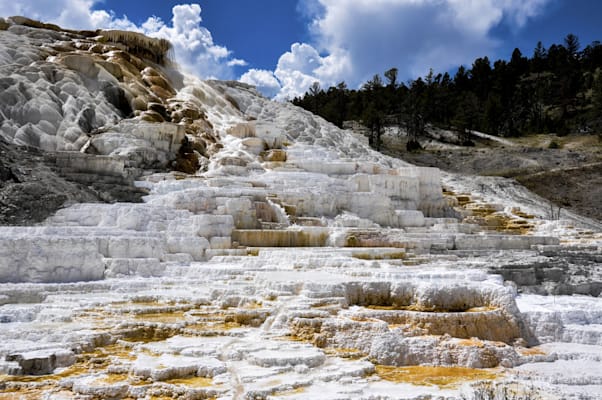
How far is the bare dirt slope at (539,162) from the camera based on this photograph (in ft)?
96.9

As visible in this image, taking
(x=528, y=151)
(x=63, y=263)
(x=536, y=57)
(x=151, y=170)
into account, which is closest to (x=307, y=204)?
(x=151, y=170)

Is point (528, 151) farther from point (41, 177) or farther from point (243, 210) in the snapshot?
point (41, 177)

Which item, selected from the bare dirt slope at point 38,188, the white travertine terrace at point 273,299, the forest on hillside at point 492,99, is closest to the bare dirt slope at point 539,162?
the forest on hillside at point 492,99

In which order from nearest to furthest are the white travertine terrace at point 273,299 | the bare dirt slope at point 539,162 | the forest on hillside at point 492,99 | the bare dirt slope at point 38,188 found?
the white travertine terrace at point 273,299 → the bare dirt slope at point 38,188 → the bare dirt slope at point 539,162 → the forest on hillside at point 492,99

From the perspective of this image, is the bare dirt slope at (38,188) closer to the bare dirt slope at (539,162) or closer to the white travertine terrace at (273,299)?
the white travertine terrace at (273,299)

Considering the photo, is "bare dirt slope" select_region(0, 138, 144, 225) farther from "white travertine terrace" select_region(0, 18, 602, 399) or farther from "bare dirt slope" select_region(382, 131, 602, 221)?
"bare dirt slope" select_region(382, 131, 602, 221)

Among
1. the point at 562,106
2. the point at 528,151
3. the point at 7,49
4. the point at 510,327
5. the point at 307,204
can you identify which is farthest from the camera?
the point at 562,106

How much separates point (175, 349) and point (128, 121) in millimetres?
17279

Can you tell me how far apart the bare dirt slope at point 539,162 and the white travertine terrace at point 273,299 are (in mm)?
11248

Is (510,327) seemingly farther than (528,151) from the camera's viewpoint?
No

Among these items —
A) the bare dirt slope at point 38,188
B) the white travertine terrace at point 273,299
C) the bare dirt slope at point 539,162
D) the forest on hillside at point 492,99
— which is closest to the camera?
the white travertine terrace at point 273,299

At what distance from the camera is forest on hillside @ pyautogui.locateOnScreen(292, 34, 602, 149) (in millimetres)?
39719

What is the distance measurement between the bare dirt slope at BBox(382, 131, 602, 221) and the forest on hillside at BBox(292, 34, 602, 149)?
4.93 feet

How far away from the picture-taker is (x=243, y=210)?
1401cm
